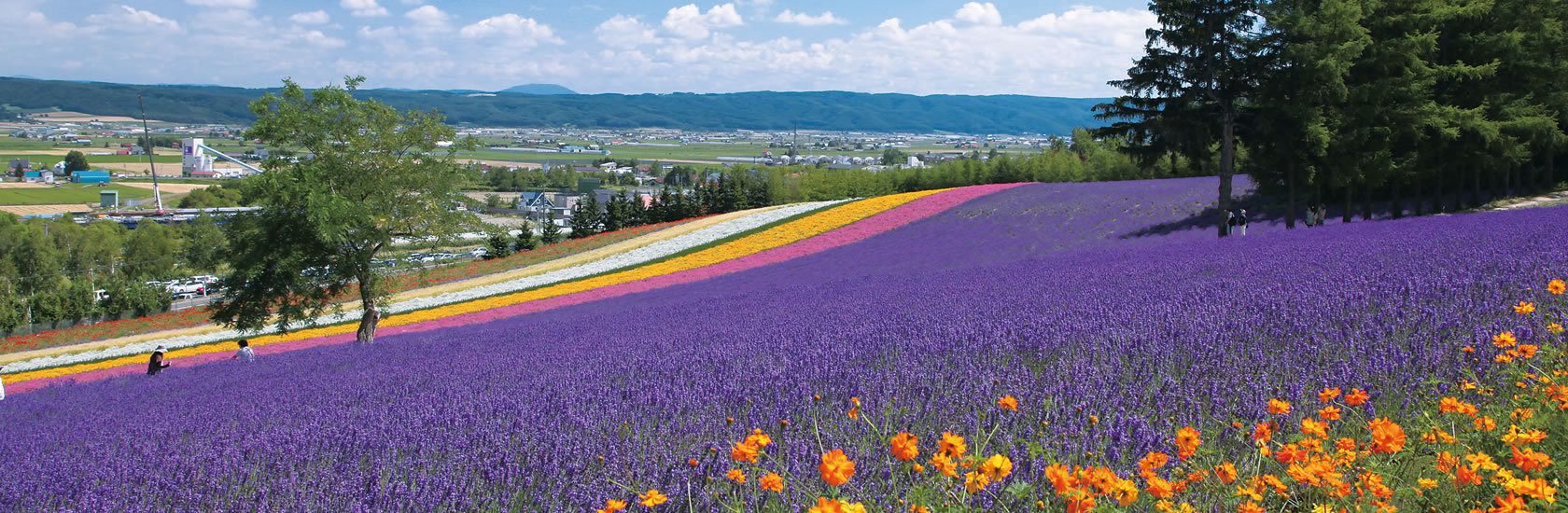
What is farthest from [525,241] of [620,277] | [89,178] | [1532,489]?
[89,178]

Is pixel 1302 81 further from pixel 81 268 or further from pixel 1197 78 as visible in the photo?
pixel 81 268

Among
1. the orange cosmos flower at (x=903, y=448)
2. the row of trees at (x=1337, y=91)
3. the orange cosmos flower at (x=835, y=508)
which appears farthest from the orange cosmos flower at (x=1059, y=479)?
the row of trees at (x=1337, y=91)

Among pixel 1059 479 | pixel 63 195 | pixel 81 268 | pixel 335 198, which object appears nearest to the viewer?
pixel 1059 479

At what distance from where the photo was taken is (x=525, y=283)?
38812 mm

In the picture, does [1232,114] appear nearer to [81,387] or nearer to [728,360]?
[728,360]

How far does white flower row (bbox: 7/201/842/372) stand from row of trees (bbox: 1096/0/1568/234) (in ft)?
76.5

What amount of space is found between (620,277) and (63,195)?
169 metres

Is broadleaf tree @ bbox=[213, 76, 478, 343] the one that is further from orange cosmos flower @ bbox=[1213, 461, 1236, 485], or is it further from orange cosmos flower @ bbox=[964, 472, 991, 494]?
orange cosmos flower @ bbox=[1213, 461, 1236, 485]

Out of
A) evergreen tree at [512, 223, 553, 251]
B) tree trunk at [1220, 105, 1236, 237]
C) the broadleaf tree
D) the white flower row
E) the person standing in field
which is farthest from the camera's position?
evergreen tree at [512, 223, 553, 251]

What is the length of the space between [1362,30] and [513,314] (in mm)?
24767

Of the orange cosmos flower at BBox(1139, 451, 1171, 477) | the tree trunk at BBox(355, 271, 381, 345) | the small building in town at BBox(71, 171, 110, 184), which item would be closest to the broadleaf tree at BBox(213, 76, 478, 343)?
the tree trunk at BBox(355, 271, 381, 345)

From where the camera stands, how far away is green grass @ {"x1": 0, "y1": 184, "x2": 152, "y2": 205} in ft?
475

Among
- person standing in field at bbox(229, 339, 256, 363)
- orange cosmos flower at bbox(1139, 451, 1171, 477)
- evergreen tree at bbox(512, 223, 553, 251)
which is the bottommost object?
evergreen tree at bbox(512, 223, 553, 251)

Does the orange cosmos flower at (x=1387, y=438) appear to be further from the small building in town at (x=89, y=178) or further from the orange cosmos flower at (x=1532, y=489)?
the small building in town at (x=89, y=178)
